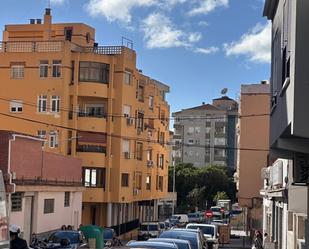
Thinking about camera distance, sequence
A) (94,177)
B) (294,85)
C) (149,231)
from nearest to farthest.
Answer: (294,85)
(149,231)
(94,177)

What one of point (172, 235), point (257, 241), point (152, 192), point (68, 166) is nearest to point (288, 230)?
point (172, 235)

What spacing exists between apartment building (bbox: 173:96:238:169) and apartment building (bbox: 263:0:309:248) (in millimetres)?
110611

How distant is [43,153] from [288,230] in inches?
600

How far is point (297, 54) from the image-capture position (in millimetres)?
11602

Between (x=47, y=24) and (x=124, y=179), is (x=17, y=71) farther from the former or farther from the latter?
(x=124, y=179)

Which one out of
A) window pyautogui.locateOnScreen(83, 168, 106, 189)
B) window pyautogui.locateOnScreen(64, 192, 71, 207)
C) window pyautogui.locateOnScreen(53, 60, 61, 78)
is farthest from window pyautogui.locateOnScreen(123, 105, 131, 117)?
window pyautogui.locateOnScreen(64, 192, 71, 207)

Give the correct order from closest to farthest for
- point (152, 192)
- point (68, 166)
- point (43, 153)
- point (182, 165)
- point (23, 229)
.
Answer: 1. point (23, 229)
2. point (43, 153)
3. point (68, 166)
4. point (152, 192)
5. point (182, 165)

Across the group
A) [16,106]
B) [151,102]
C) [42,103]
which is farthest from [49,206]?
[151,102]

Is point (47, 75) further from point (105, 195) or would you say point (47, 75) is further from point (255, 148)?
point (255, 148)

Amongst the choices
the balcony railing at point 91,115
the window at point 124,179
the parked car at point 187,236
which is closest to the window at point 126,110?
the balcony railing at point 91,115

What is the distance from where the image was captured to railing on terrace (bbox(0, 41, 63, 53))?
51156 millimetres

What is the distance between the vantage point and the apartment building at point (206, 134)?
128750mm

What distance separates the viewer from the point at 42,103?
2019 inches

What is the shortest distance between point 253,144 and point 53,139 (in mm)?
16631
